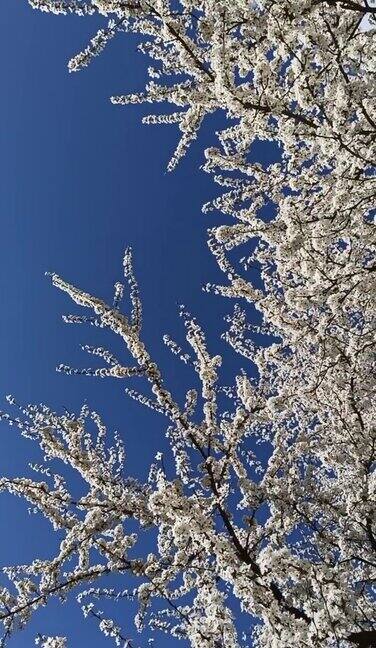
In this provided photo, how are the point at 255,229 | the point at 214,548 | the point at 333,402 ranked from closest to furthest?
1. the point at 214,548
2. the point at 255,229
3. the point at 333,402

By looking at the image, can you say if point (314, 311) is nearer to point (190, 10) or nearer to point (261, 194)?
point (261, 194)

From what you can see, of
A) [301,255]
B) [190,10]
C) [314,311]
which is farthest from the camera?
[314,311]

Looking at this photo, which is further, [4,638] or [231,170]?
[231,170]

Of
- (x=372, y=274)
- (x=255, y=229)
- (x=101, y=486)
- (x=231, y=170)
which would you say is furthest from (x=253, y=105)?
(x=101, y=486)

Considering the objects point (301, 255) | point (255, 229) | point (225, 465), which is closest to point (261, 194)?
point (255, 229)

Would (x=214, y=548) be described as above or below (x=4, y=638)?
below

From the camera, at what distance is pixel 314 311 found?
621cm

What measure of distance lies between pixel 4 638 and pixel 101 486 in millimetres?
1466

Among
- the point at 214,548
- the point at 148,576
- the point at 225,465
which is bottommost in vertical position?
the point at 214,548

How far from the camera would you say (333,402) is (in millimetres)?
7246

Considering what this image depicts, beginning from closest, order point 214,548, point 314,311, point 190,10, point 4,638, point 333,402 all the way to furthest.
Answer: point 214,548 → point 190,10 → point 4,638 → point 314,311 → point 333,402

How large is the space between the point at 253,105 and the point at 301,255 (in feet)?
4.68

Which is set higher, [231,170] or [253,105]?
[231,170]

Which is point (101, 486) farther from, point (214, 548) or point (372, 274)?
point (372, 274)
